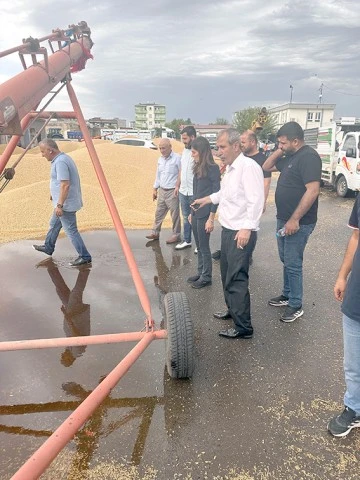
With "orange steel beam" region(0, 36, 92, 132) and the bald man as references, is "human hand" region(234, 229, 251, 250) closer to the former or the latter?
"orange steel beam" region(0, 36, 92, 132)

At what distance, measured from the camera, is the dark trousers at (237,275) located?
10.7 ft

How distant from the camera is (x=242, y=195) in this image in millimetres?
3205

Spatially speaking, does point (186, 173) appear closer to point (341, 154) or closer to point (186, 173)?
point (186, 173)

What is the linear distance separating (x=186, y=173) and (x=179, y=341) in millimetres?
3320

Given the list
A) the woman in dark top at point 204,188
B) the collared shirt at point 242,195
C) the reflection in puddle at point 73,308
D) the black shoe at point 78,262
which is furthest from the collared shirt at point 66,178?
the collared shirt at point 242,195

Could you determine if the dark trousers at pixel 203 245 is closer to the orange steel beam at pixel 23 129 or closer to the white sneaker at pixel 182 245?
the white sneaker at pixel 182 245

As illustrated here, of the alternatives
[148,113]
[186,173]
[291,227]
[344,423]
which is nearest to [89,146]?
[186,173]

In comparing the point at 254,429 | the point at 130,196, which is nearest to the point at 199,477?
the point at 254,429

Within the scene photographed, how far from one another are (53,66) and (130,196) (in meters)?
7.80

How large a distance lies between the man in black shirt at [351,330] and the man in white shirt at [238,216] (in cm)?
88

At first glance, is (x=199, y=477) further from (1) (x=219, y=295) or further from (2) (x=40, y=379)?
(1) (x=219, y=295)

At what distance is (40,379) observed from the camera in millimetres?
3008

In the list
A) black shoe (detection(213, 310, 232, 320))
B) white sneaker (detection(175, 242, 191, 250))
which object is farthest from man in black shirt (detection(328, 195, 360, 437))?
white sneaker (detection(175, 242, 191, 250))

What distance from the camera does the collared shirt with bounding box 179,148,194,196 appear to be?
5.47 m
